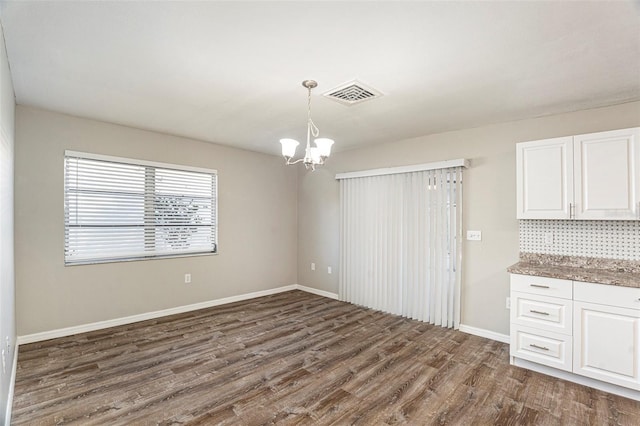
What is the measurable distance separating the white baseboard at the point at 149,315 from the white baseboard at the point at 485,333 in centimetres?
210

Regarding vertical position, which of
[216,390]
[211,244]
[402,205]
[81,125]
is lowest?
[216,390]

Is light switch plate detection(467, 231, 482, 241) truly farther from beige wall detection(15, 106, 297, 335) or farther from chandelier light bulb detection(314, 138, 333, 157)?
beige wall detection(15, 106, 297, 335)

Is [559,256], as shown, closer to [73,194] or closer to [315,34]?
[315,34]

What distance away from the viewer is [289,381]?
8.64 ft

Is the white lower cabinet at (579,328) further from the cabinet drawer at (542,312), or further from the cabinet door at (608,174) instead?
the cabinet door at (608,174)

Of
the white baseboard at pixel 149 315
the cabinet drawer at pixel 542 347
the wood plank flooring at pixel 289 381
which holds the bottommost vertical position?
the wood plank flooring at pixel 289 381

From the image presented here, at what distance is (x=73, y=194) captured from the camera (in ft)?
11.8

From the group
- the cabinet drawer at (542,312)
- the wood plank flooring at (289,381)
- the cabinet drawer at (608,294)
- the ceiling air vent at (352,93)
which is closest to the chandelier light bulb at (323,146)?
the ceiling air vent at (352,93)

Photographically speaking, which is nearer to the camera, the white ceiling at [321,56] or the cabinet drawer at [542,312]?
the white ceiling at [321,56]

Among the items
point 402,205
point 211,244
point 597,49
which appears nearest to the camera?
point 597,49

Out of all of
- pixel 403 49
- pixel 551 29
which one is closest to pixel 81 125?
pixel 403 49

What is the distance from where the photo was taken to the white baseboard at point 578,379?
2.42 meters

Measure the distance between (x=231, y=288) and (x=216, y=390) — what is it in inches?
103

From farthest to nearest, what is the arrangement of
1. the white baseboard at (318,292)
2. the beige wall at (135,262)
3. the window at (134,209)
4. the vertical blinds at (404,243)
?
the white baseboard at (318,292)
the vertical blinds at (404,243)
the window at (134,209)
the beige wall at (135,262)
